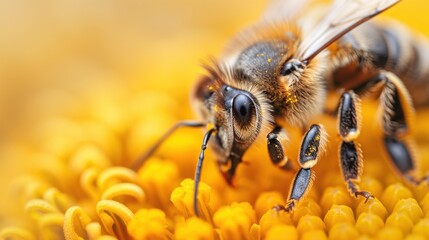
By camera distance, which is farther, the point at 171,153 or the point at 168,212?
the point at 171,153

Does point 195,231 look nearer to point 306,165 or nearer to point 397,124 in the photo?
point 306,165

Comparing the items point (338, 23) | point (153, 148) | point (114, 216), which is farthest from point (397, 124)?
point (114, 216)

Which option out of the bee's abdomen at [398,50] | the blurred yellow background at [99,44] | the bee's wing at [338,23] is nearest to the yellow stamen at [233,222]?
the bee's wing at [338,23]

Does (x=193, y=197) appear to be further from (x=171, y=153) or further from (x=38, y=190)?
(x=38, y=190)

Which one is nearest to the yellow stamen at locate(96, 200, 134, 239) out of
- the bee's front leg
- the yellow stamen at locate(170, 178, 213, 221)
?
the yellow stamen at locate(170, 178, 213, 221)

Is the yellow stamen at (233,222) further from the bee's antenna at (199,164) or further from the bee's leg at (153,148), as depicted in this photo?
the bee's leg at (153,148)

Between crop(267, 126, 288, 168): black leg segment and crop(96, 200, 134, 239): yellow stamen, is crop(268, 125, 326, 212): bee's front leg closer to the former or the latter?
crop(267, 126, 288, 168): black leg segment

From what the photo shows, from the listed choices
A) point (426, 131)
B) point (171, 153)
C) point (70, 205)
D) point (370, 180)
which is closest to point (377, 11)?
point (370, 180)
